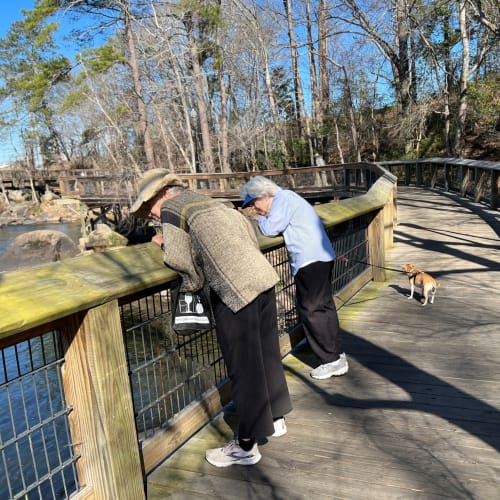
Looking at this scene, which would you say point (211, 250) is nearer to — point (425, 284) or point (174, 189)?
point (174, 189)

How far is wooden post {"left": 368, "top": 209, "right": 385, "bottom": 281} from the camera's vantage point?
6.51 metres

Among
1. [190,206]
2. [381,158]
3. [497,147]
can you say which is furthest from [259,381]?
[381,158]

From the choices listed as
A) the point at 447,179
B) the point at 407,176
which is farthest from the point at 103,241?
the point at 447,179

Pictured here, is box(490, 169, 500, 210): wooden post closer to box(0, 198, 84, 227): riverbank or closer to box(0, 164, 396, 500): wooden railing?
box(0, 164, 396, 500): wooden railing

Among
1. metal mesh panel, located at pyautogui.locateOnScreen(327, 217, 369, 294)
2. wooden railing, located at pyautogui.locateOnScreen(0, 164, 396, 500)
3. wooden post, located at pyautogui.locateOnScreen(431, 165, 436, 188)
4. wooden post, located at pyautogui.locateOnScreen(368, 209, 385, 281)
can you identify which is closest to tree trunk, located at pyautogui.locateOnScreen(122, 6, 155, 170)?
wooden post, located at pyautogui.locateOnScreen(431, 165, 436, 188)

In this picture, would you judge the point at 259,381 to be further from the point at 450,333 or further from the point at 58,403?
the point at 450,333

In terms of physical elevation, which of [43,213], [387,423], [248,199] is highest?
[248,199]

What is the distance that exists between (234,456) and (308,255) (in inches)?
55.6

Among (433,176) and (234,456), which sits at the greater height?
(433,176)

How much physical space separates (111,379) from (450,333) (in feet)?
11.1

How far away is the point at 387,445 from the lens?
2.83 meters

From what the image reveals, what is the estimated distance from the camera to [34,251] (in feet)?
81.5

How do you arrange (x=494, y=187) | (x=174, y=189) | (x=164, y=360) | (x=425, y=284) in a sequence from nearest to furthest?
(x=174, y=189) → (x=164, y=360) → (x=425, y=284) → (x=494, y=187)

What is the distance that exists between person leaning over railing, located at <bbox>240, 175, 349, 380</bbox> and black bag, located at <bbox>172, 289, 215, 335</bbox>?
92 cm
